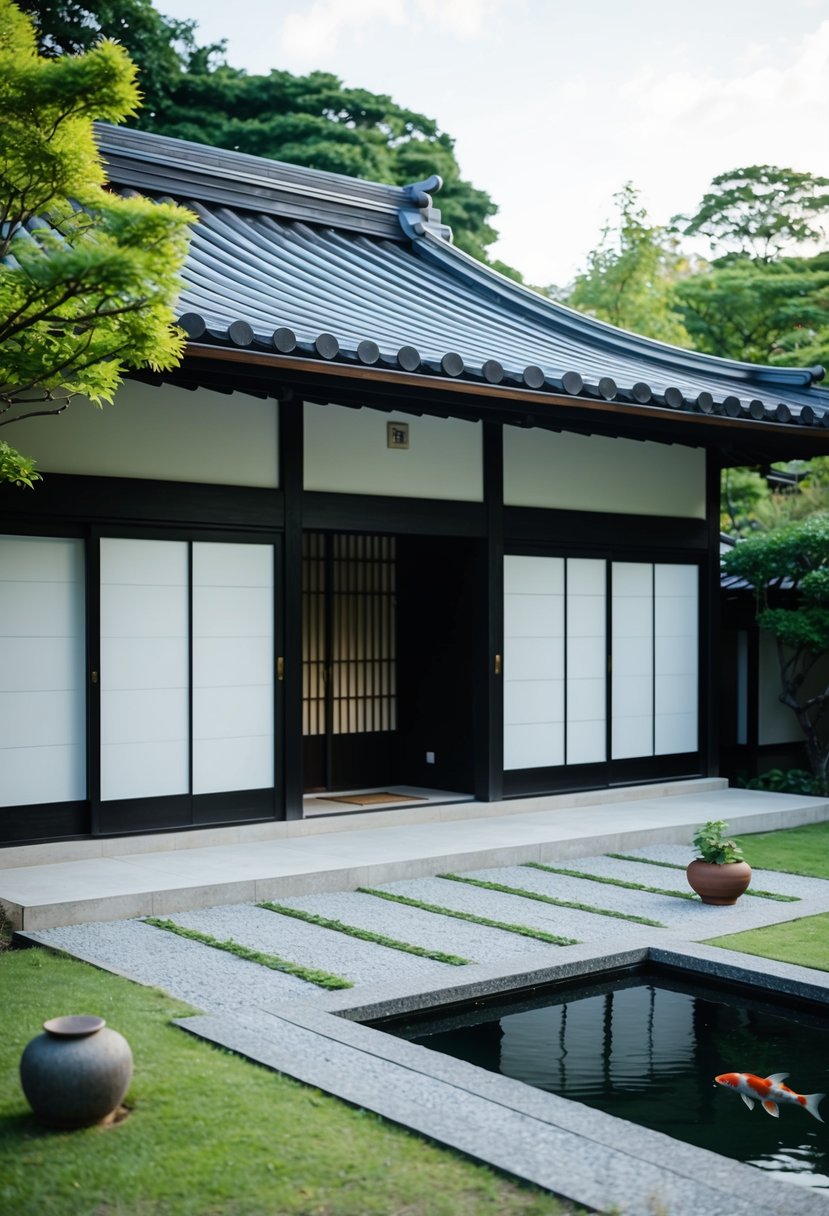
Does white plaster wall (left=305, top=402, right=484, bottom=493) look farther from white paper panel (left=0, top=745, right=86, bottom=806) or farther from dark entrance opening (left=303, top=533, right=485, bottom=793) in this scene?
white paper panel (left=0, top=745, right=86, bottom=806)

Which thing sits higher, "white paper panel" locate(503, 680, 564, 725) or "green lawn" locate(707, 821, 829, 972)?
"white paper panel" locate(503, 680, 564, 725)

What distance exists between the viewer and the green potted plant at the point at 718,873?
25.0ft

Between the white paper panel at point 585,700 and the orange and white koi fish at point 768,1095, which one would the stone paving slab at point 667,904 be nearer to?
the orange and white koi fish at point 768,1095

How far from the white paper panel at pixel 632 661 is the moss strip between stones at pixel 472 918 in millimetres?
4101

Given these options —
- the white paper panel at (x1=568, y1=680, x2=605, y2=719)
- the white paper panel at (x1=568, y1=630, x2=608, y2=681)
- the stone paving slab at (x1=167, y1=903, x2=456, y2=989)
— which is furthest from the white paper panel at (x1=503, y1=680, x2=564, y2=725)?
the stone paving slab at (x1=167, y1=903, x2=456, y2=989)

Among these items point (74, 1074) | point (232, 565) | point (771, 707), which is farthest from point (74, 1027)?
point (771, 707)

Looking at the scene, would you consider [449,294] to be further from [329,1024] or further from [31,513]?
[329,1024]

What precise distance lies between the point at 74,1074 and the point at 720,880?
4.65 meters

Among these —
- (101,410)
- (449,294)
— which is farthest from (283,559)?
(449,294)

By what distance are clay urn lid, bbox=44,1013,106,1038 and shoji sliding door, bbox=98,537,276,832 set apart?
441 cm

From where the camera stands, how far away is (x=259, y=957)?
250 inches

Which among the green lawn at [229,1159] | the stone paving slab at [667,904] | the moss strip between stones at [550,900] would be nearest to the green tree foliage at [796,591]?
the stone paving slab at [667,904]

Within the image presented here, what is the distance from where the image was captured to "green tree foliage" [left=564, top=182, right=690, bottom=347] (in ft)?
76.5

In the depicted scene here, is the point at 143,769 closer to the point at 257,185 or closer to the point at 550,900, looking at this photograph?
the point at 550,900
